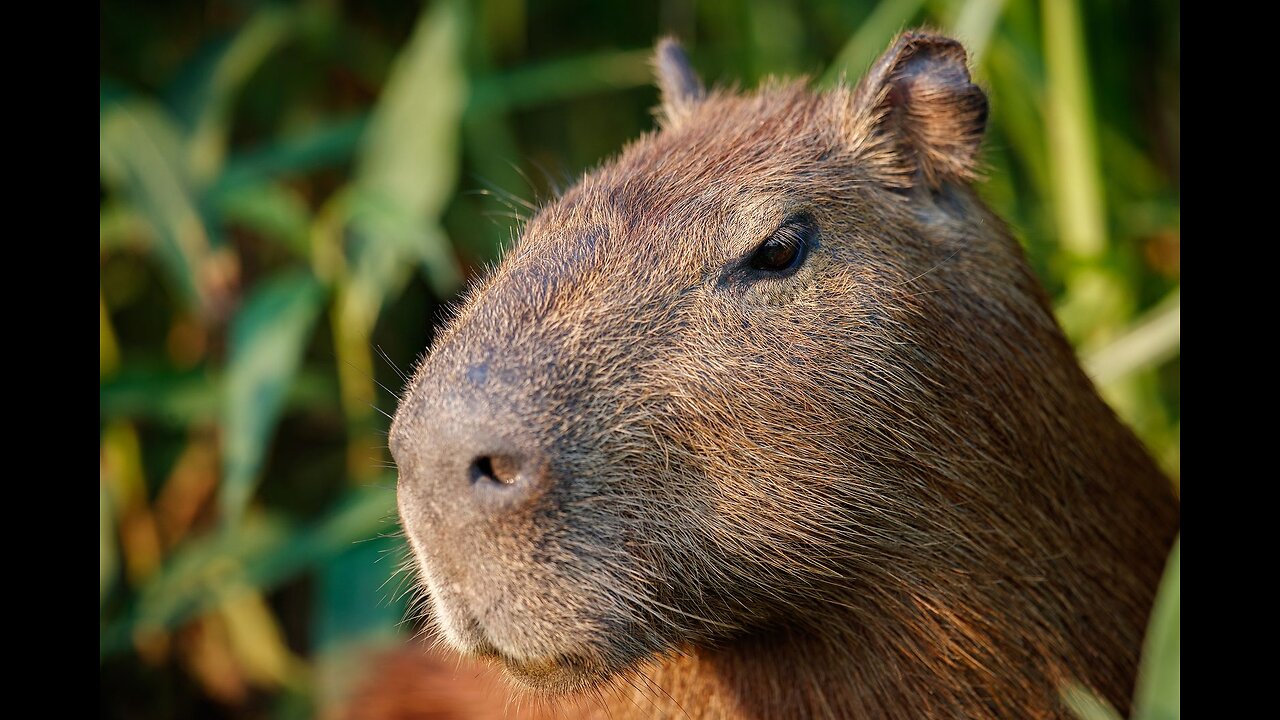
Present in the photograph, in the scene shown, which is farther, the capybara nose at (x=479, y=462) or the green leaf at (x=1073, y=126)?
the green leaf at (x=1073, y=126)

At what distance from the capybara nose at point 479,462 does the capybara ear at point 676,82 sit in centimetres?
85

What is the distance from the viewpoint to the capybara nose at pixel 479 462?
4.88 feet

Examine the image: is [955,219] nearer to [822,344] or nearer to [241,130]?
[822,344]

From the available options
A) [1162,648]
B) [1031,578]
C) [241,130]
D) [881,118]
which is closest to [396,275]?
[241,130]

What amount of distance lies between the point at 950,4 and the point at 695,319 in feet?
4.98

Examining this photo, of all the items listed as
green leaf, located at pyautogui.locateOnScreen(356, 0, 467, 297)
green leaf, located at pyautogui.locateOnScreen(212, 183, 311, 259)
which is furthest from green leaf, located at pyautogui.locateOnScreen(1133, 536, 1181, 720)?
green leaf, located at pyautogui.locateOnScreen(212, 183, 311, 259)

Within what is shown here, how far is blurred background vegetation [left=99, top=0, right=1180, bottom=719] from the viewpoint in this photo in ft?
9.20

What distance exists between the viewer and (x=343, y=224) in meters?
2.96

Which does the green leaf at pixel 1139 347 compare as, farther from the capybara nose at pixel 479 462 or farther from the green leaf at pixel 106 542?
the green leaf at pixel 106 542

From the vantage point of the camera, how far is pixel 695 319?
1669mm

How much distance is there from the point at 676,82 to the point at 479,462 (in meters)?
1.00

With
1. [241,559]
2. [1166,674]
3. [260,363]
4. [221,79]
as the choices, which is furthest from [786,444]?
[221,79]

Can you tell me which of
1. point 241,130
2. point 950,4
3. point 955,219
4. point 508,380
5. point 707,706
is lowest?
point 241,130

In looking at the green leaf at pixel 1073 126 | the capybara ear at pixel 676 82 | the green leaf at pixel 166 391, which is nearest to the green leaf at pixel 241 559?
the green leaf at pixel 166 391
